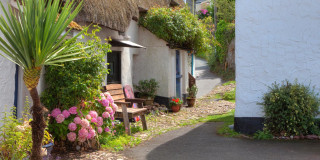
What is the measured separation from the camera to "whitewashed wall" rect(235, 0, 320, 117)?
7520 millimetres

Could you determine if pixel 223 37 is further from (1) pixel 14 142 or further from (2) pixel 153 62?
(1) pixel 14 142

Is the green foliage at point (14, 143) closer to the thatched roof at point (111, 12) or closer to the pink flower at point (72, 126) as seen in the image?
the pink flower at point (72, 126)

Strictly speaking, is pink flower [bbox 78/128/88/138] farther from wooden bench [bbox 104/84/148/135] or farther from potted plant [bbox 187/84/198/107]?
potted plant [bbox 187/84/198/107]

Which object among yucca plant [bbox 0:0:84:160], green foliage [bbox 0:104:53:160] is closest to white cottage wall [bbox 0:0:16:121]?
green foliage [bbox 0:104:53:160]

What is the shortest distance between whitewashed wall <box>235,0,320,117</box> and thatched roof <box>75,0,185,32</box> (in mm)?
3108

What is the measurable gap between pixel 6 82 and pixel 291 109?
533cm

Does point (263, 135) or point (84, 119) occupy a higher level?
point (84, 119)

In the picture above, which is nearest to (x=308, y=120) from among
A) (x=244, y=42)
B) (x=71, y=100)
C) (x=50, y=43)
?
(x=244, y=42)

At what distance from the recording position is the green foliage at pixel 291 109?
7102 millimetres

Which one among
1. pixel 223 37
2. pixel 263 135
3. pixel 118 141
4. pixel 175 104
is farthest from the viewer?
pixel 223 37

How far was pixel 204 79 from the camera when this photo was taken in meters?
22.5

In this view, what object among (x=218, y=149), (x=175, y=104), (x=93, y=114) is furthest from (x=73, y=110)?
(x=175, y=104)

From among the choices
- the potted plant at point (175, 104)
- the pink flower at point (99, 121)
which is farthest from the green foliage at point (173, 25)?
the pink flower at point (99, 121)

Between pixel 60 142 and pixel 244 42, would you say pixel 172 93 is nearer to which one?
pixel 244 42
